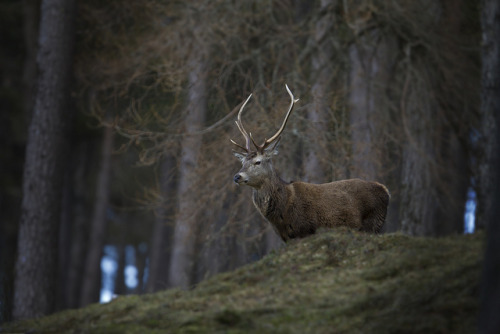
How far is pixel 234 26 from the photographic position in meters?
14.7

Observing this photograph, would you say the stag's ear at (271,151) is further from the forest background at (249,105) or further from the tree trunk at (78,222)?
the tree trunk at (78,222)

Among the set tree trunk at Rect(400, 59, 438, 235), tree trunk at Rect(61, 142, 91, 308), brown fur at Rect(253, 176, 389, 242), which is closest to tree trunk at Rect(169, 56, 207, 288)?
brown fur at Rect(253, 176, 389, 242)

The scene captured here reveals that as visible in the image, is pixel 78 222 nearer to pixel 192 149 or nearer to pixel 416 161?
pixel 192 149

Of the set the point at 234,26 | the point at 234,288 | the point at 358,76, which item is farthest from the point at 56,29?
the point at 234,288

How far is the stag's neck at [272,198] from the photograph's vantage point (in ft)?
31.0

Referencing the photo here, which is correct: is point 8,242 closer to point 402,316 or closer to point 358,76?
point 358,76

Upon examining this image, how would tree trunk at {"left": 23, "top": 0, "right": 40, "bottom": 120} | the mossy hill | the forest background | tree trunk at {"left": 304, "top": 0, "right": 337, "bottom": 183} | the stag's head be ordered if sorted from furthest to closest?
tree trunk at {"left": 23, "top": 0, "right": 40, "bottom": 120}, the forest background, tree trunk at {"left": 304, "top": 0, "right": 337, "bottom": 183}, the stag's head, the mossy hill

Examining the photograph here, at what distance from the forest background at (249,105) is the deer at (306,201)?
2.72m

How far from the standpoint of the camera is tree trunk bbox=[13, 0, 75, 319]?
1549cm

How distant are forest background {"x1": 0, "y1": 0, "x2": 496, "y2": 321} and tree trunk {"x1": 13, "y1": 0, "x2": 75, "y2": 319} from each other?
3cm

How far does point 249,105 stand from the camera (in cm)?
1347

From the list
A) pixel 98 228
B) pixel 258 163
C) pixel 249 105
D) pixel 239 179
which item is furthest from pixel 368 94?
pixel 98 228

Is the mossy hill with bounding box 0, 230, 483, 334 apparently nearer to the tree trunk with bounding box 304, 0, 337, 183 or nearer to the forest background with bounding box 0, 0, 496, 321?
the tree trunk with bounding box 304, 0, 337, 183

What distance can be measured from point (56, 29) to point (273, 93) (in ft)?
19.8
